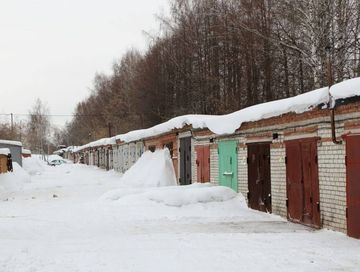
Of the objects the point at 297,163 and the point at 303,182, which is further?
the point at 297,163

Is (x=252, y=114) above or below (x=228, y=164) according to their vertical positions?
above

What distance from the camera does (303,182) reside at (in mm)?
11336

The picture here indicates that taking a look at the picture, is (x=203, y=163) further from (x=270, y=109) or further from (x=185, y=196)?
(x=270, y=109)

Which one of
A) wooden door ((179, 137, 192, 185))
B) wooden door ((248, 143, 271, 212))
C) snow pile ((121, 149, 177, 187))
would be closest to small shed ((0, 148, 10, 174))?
snow pile ((121, 149, 177, 187))

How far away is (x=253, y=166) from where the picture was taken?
562 inches

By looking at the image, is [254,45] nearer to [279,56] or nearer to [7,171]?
[279,56]

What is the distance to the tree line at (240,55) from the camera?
2177 centimetres

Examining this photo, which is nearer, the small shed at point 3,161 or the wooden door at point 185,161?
the wooden door at point 185,161

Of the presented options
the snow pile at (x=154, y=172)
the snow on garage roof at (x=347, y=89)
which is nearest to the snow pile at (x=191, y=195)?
the snow on garage roof at (x=347, y=89)

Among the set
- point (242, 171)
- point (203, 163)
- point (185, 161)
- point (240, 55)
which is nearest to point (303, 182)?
point (242, 171)

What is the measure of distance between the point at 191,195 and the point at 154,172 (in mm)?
8178

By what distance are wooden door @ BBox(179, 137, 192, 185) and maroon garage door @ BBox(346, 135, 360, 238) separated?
35.7 ft

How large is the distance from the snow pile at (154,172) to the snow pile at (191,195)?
6181mm

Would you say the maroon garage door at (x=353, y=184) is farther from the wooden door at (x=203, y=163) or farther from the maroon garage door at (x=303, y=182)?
the wooden door at (x=203, y=163)
